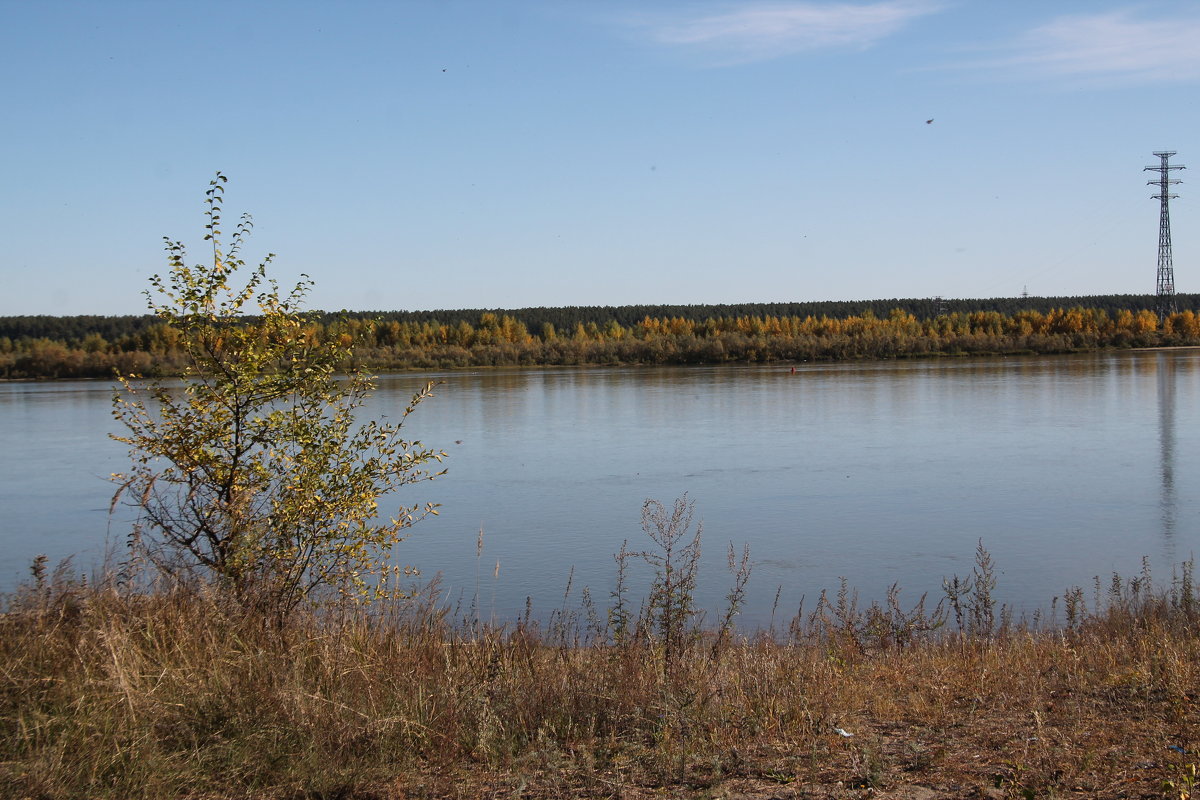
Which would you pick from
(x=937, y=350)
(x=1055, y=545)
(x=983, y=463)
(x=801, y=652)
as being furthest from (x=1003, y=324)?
(x=801, y=652)

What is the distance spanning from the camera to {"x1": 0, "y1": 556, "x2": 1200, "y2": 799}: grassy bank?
13.9 feet

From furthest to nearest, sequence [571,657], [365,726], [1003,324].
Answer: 1. [1003,324]
2. [571,657]
3. [365,726]

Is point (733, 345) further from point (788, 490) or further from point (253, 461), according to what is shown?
point (253, 461)

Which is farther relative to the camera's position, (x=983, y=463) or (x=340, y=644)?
(x=983, y=463)

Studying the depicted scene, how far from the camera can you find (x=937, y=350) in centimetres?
9162

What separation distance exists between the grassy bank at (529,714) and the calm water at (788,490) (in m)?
3.57

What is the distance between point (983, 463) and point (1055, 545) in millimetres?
7472

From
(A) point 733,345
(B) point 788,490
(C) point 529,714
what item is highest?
(A) point 733,345

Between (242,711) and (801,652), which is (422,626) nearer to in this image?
(242,711)

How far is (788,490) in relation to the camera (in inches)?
683

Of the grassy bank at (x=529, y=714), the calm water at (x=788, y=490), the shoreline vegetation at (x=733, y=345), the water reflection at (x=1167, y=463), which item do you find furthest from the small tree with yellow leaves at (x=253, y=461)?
the shoreline vegetation at (x=733, y=345)

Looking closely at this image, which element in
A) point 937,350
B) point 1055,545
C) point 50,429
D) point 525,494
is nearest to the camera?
point 1055,545

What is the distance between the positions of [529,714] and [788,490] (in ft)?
42.0

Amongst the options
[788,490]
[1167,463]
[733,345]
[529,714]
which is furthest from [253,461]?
[733,345]
